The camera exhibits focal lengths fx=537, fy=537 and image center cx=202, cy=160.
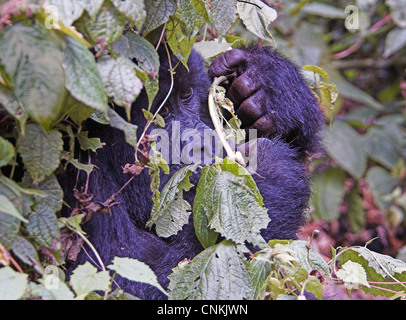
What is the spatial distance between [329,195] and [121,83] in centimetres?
305

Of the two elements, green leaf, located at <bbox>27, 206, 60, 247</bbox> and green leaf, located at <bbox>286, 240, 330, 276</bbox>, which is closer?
green leaf, located at <bbox>27, 206, 60, 247</bbox>

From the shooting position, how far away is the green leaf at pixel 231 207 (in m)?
1.38

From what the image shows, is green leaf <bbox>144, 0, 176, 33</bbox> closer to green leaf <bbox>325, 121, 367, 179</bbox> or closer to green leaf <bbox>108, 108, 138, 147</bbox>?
green leaf <bbox>108, 108, 138, 147</bbox>

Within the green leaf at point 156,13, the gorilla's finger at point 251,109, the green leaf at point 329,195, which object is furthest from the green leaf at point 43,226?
the green leaf at point 329,195

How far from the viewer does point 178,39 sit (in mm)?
1623

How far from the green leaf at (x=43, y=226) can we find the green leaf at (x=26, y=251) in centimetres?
4

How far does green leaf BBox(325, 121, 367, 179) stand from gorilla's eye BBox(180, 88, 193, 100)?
76.4 inches

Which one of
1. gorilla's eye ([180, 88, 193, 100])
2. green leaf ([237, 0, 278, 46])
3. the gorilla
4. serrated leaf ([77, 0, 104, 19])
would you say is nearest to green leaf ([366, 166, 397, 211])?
the gorilla

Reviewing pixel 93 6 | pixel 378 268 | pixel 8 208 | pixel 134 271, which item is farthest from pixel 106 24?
pixel 378 268

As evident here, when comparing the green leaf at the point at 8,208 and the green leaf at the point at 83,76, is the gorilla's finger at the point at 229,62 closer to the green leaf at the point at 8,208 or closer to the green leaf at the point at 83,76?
the green leaf at the point at 83,76

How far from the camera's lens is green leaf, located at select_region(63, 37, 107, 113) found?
108cm
